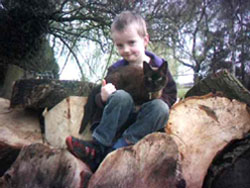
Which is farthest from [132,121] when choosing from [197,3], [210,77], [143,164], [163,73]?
[197,3]

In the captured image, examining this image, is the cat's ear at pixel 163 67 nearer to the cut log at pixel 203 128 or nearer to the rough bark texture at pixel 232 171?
the cut log at pixel 203 128

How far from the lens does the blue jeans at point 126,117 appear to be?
5.45ft

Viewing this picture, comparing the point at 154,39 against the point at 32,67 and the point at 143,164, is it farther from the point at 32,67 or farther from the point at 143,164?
the point at 143,164

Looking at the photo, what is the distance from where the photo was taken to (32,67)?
3.17 metres

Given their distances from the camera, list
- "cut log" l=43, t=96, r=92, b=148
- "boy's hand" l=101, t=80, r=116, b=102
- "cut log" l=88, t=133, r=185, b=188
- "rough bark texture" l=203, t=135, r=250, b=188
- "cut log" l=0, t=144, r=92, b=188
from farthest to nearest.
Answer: "cut log" l=43, t=96, r=92, b=148 < "boy's hand" l=101, t=80, r=116, b=102 < "rough bark texture" l=203, t=135, r=250, b=188 < "cut log" l=0, t=144, r=92, b=188 < "cut log" l=88, t=133, r=185, b=188

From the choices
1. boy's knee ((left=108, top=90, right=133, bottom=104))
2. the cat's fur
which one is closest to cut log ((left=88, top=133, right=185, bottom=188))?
boy's knee ((left=108, top=90, right=133, bottom=104))

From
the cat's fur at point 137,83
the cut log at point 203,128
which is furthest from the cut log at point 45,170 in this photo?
the cut log at point 203,128

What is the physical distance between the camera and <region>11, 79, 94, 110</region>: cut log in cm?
200

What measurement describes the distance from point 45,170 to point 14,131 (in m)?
0.57

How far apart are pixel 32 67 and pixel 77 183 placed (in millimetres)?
2071

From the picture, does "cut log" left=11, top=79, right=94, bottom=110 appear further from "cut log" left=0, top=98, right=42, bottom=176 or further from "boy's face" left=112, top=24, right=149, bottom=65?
"boy's face" left=112, top=24, right=149, bottom=65

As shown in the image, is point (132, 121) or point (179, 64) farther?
point (179, 64)

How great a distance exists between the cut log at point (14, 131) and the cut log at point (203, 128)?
109 cm

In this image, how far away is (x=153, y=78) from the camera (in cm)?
188
